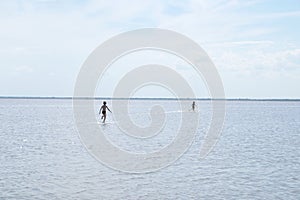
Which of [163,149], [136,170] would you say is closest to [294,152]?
[163,149]

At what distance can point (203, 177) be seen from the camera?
22.4 metres

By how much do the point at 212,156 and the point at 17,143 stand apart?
1603 cm

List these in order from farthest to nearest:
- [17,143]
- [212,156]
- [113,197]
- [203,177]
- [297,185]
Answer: [17,143]
[212,156]
[203,177]
[297,185]
[113,197]

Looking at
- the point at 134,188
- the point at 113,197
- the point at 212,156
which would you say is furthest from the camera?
the point at 212,156

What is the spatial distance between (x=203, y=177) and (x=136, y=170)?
12.0ft

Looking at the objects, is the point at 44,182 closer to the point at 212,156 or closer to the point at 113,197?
the point at 113,197

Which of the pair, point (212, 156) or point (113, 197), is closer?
point (113, 197)

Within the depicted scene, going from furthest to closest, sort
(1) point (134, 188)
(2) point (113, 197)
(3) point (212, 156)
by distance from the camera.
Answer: (3) point (212, 156) < (1) point (134, 188) < (2) point (113, 197)

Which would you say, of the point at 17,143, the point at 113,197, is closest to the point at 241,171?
the point at 113,197

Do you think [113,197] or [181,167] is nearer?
[113,197]

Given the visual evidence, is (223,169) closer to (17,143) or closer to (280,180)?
(280,180)

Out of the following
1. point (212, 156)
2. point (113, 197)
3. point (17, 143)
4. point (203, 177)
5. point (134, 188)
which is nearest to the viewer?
point (113, 197)

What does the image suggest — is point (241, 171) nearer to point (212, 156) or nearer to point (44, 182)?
point (212, 156)

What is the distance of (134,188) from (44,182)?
13.7 ft
